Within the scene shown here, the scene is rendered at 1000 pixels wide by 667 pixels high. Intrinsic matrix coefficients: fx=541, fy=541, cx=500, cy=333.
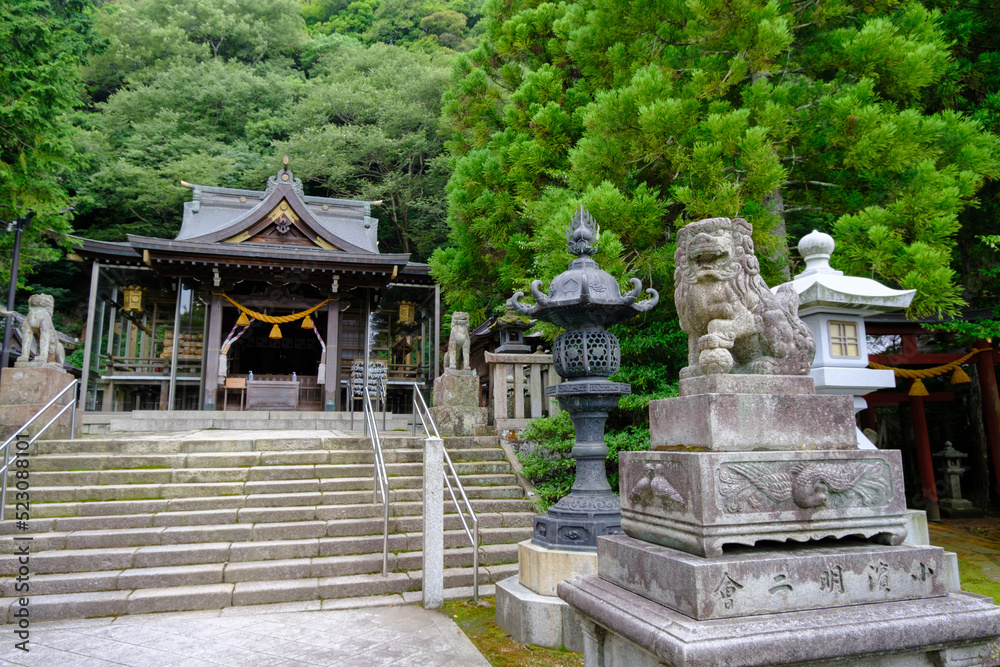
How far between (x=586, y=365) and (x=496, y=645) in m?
2.32

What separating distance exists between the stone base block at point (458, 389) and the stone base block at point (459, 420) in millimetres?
122

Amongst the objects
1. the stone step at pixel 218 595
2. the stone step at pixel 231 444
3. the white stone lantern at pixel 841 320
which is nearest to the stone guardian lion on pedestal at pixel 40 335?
the stone step at pixel 231 444

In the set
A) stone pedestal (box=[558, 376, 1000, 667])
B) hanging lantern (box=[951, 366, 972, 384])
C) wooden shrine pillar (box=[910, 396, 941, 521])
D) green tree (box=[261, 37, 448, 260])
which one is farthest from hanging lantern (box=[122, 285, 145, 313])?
hanging lantern (box=[951, 366, 972, 384])

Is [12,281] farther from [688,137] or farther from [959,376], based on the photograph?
[959,376]

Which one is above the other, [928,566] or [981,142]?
[981,142]

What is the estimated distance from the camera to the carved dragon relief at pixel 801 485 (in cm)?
218

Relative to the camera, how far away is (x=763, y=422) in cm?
237

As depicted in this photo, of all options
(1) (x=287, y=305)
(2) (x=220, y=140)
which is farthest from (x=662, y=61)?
(2) (x=220, y=140)

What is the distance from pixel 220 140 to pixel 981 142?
2877cm

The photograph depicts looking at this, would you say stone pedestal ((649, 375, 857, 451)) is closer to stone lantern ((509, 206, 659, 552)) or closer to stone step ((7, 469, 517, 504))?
stone lantern ((509, 206, 659, 552))

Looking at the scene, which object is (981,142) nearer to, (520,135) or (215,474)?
(520,135)

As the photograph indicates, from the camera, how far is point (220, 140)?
26.4 metres

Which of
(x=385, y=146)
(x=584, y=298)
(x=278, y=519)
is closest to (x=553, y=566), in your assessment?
(x=584, y=298)

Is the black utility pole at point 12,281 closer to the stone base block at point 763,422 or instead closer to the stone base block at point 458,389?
the stone base block at point 458,389
